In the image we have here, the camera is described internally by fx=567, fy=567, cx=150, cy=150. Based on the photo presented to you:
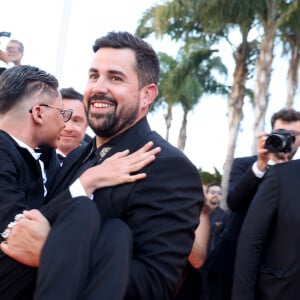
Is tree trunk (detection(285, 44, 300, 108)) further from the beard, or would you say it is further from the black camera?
the beard

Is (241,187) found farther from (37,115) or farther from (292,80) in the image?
(292,80)

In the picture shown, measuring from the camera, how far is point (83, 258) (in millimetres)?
1755

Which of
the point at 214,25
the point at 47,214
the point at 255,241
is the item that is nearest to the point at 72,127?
the point at 255,241

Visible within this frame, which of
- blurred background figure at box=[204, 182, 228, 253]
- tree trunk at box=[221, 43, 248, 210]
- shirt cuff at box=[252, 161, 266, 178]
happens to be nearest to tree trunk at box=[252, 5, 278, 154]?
tree trunk at box=[221, 43, 248, 210]

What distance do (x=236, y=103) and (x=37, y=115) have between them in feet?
44.2

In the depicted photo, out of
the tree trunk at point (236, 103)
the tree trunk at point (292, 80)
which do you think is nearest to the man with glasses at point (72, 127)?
the tree trunk at point (236, 103)

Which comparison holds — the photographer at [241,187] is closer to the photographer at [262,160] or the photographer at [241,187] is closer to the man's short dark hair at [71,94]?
the photographer at [262,160]

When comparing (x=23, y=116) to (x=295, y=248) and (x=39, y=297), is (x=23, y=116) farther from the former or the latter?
(x=295, y=248)

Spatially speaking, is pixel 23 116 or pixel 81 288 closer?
pixel 81 288

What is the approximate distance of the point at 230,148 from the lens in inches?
629

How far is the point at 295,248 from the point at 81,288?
2023 millimetres

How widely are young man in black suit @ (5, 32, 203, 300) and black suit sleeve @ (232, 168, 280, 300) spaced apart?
140 centimetres

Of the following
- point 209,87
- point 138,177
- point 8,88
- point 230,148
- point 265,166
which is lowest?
point 230,148

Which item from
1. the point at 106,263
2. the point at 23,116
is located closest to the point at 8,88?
the point at 23,116
